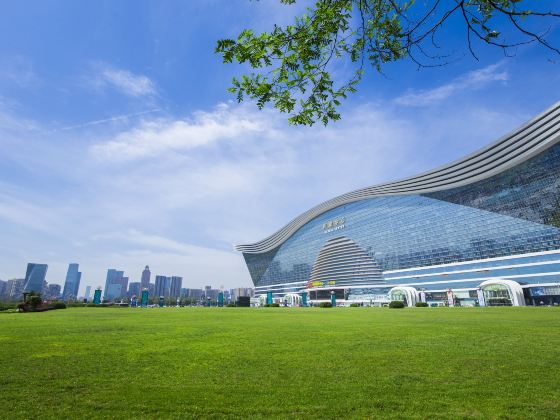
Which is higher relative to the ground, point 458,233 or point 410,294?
point 458,233

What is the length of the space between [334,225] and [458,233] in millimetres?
51237

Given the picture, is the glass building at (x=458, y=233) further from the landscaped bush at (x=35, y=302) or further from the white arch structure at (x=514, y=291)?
the landscaped bush at (x=35, y=302)

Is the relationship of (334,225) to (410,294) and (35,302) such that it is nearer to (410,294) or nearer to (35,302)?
(410,294)

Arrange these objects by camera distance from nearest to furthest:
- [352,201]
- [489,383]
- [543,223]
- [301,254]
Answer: [489,383], [543,223], [352,201], [301,254]

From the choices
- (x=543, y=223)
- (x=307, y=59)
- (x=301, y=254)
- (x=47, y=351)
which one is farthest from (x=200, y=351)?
(x=301, y=254)

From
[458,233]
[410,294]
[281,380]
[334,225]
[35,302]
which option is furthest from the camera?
[334,225]

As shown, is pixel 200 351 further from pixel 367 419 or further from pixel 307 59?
pixel 307 59

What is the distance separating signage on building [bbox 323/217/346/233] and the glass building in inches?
17.0

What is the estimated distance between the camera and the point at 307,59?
5992 mm

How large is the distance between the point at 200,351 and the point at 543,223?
87.8m

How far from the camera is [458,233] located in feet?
290

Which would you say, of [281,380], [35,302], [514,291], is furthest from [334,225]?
[281,380]

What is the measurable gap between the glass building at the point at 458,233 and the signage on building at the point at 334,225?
433 mm

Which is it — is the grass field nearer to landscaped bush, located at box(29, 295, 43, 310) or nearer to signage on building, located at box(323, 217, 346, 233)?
landscaped bush, located at box(29, 295, 43, 310)
